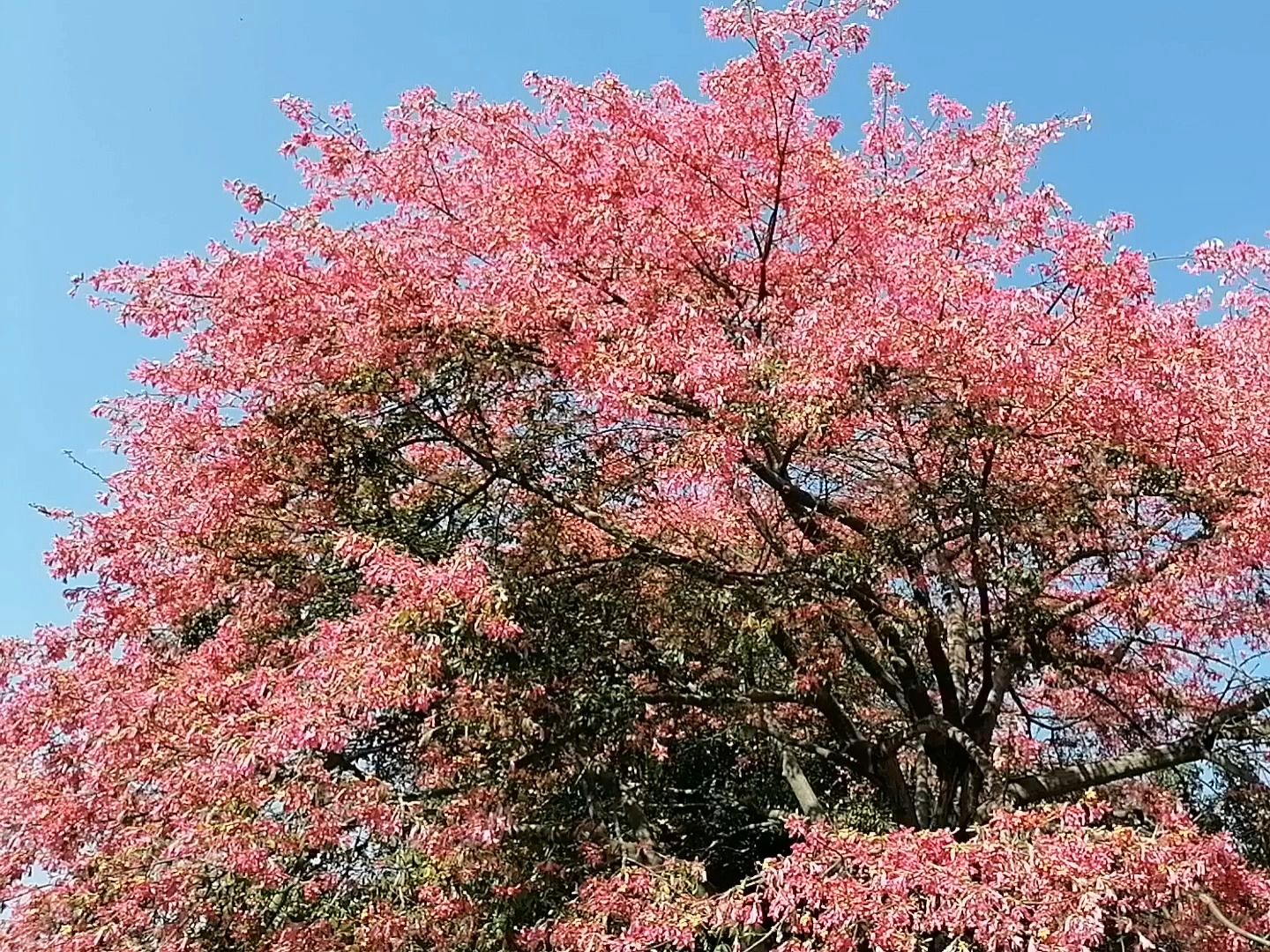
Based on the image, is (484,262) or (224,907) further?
(484,262)

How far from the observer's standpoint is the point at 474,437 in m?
6.48

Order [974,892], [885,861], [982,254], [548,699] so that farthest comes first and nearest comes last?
[982,254] < [548,699] < [885,861] < [974,892]

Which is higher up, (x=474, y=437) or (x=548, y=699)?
(x=474, y=437)

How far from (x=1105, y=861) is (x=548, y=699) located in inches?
122

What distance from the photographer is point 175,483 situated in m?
7.16

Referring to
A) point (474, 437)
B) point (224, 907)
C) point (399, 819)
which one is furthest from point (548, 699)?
point (224, 907)

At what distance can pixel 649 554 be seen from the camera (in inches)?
263

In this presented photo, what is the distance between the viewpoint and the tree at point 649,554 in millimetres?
5656

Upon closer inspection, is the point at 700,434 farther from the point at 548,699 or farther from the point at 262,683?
the point at 262,683

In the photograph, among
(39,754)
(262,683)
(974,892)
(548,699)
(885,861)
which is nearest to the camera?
(974,892)

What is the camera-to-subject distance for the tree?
18.6 ft

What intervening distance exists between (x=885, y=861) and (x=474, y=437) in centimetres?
318

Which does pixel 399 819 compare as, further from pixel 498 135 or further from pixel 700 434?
pixel 498 135

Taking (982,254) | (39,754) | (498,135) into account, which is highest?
(498,135)
